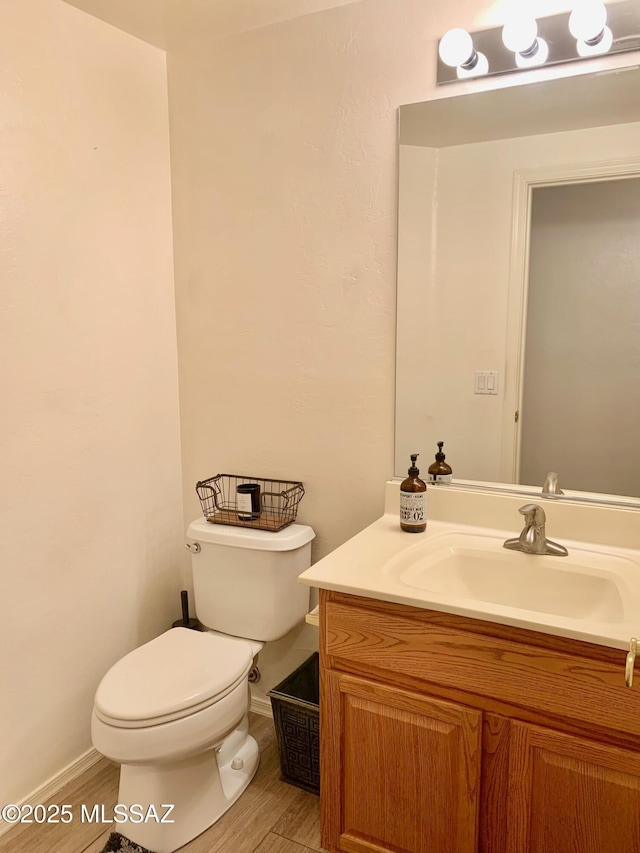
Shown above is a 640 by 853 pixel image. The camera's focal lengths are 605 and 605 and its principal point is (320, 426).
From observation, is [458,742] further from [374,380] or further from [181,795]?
[374,380]

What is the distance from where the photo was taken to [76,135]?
6.03 ft

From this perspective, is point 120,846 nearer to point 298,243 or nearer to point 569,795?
point 569,795

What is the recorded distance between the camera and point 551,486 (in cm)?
166

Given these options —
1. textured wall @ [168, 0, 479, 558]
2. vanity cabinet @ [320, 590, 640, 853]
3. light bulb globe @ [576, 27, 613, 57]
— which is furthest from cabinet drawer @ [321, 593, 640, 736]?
light bulb globe @ [576, 27, 613, 57]

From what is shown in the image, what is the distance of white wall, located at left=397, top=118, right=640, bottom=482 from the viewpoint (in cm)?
167

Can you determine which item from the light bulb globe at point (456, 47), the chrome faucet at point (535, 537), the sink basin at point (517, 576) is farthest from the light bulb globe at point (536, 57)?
the sink basin at point (517, 576)

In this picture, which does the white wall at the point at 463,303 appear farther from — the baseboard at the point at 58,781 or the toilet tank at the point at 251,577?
the baseboard at the point at 58,781

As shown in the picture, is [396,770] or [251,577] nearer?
[396,770]

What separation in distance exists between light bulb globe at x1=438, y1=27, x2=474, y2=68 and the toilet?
1.44m

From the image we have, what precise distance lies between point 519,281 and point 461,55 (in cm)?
61

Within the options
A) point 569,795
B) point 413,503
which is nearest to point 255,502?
point 413,503

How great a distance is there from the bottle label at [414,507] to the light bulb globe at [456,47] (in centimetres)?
117

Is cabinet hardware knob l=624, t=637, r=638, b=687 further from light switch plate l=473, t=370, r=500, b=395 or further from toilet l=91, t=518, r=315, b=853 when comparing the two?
toilet l=91, t=518, r=315, b=853

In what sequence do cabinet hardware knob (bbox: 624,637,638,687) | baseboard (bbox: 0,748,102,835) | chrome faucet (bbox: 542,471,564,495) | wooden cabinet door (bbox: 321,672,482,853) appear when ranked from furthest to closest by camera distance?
baseboard (bbox: 0,748,102,835) → chrome faucet (bbox: 542,471,564,495) → wooden cabinet door (bbox: 321,672,482,853) → cabinet hardware knob (bbox: 624,637,638,687)
